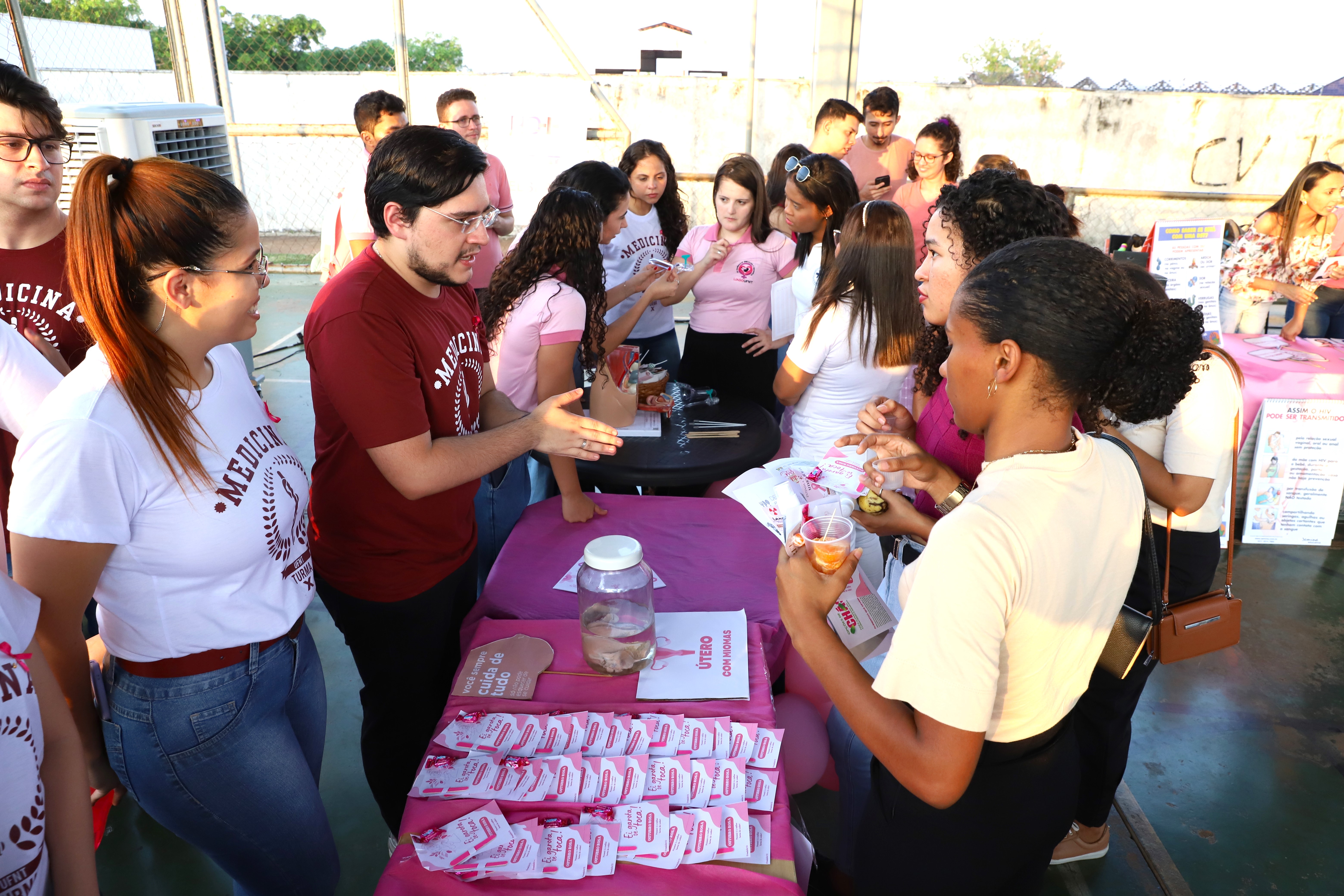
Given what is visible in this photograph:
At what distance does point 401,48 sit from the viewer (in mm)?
7152

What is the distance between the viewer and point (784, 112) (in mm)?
9984

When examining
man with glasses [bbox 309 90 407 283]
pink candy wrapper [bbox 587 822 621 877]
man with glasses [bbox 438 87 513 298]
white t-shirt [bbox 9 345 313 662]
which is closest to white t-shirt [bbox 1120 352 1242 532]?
pink candy wrapper [bbox 587 822 621 877]

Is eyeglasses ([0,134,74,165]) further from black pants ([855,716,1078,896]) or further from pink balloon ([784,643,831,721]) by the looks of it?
black pants ([855,716,1078,896])

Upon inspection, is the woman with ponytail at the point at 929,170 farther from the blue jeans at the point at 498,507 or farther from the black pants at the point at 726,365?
the blue jeans at the point at 498,507

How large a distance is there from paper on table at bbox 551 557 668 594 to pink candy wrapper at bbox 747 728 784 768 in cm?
58

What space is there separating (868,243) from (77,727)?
241cm

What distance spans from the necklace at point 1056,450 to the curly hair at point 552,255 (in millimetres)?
1695

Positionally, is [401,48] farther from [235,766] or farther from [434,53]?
[434,53]

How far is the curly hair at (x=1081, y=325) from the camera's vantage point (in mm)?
1227

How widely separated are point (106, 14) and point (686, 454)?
54.5 feet

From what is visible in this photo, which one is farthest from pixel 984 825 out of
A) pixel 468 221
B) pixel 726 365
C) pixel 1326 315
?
pixel 1326 315

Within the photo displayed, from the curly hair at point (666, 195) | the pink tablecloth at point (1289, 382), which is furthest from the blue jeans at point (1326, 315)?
the curly hair at point (666, 195)

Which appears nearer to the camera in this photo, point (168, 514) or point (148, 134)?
point (168, 514)

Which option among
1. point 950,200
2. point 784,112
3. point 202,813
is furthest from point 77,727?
point 784,112
